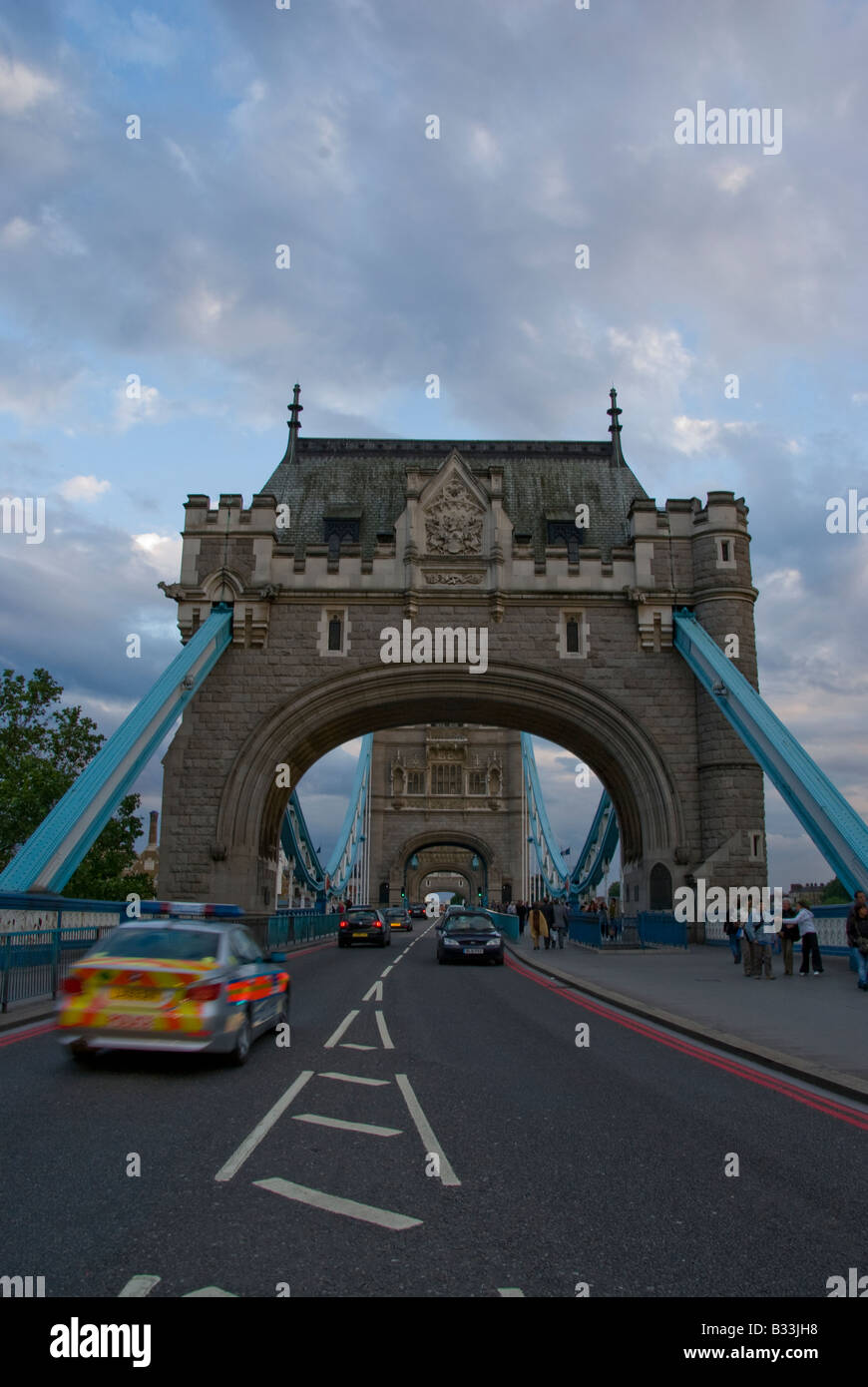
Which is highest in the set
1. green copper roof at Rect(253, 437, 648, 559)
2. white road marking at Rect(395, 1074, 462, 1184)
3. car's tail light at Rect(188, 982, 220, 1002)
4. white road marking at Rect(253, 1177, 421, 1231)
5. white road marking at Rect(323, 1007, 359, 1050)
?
green copper roof at Rect(253, 437, 648, 559)

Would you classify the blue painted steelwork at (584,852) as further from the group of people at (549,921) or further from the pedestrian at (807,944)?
the pedestrian at (807,944)

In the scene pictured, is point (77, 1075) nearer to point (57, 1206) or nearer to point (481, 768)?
point (57, 1206)

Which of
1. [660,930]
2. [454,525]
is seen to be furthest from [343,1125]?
[454,525]

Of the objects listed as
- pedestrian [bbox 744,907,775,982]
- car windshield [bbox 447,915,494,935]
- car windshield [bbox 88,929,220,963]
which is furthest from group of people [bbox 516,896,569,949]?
car windshield [bbox 88,929,220,963]

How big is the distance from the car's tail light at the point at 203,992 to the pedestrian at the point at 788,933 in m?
11.7

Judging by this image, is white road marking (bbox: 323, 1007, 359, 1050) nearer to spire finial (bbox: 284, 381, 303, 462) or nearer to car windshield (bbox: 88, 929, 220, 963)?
car windshield (bbox: 88, 929, 220, 963)

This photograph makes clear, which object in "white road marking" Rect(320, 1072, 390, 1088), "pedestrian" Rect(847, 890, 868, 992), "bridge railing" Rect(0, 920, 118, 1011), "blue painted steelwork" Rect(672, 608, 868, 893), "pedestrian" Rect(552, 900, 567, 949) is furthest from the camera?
"pedestrian" Rect(552, 900, 567, 949)

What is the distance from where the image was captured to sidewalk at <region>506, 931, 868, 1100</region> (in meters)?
8.10

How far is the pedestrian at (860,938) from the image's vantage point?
1360 cm

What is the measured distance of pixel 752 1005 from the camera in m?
12.0

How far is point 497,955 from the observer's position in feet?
70.0

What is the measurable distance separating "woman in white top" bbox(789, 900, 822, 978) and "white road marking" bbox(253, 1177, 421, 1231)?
1335 centimetres

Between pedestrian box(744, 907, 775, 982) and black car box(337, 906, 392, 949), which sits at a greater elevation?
pedestrian box(744, 907, 775, 982)
